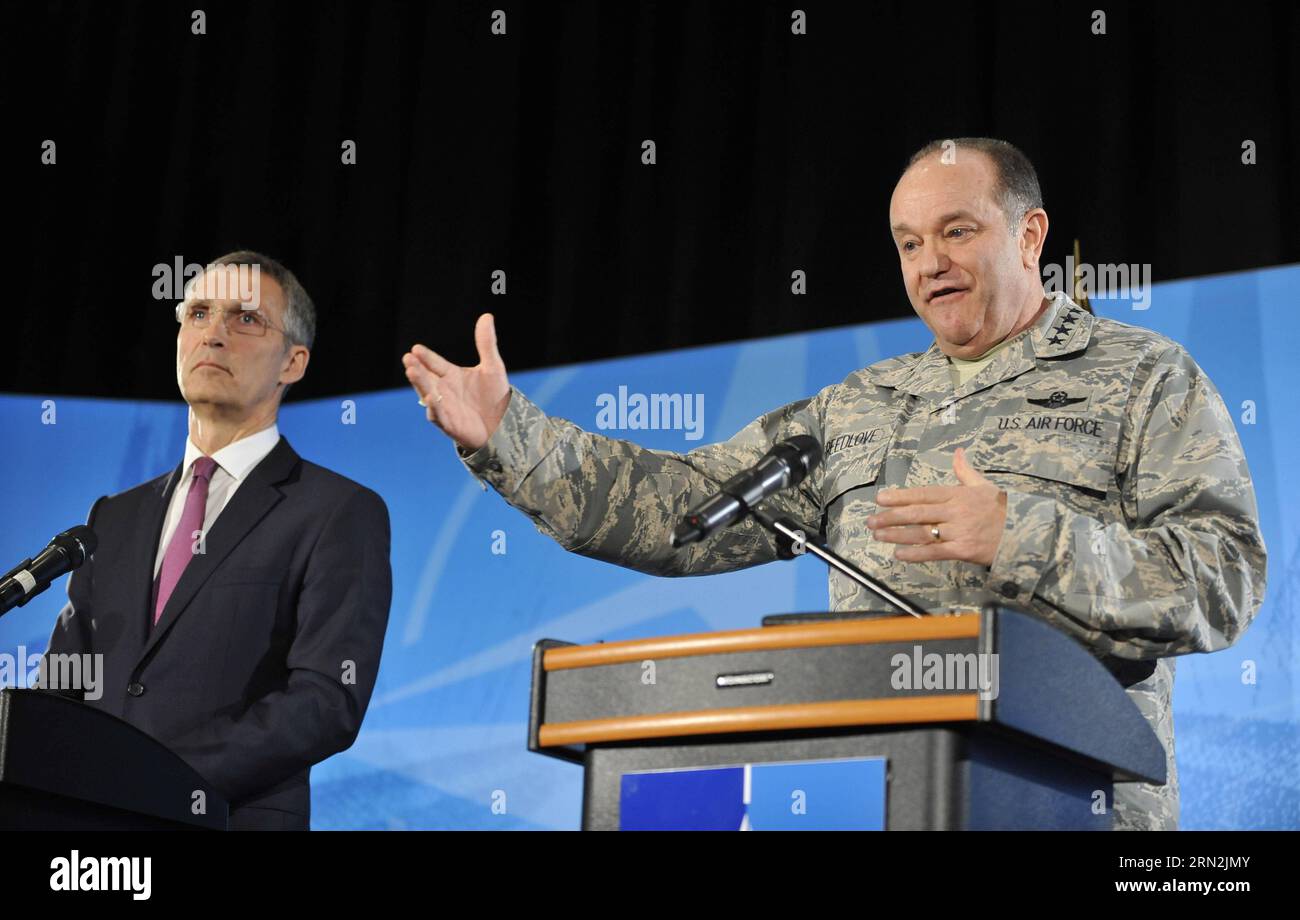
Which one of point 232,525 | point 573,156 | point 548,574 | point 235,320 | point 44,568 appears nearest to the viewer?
point 44,568

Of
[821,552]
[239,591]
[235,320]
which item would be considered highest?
[235,320]

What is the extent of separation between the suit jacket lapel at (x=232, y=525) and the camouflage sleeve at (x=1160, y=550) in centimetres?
162

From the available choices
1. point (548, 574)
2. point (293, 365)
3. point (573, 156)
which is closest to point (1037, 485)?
point (548, 574)

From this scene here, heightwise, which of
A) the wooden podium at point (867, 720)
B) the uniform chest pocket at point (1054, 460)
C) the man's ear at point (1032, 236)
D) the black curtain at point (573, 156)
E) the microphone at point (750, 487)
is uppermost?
the black curtain at point (573, 156)

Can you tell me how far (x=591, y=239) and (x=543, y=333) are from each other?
0.91 ft

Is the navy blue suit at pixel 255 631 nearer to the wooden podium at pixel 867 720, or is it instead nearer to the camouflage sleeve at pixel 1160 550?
the wooden podium at pixel 867 720

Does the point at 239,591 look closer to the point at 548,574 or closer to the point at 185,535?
the point at 185,535

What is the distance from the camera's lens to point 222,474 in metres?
2.97

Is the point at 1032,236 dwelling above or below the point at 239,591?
above

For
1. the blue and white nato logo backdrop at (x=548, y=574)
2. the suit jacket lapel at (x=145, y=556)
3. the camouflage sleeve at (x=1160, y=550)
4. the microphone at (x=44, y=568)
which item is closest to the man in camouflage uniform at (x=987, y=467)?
the camouflage sleeve at (x=1160, y=550)

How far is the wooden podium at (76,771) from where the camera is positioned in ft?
6.09

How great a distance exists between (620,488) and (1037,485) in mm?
554
